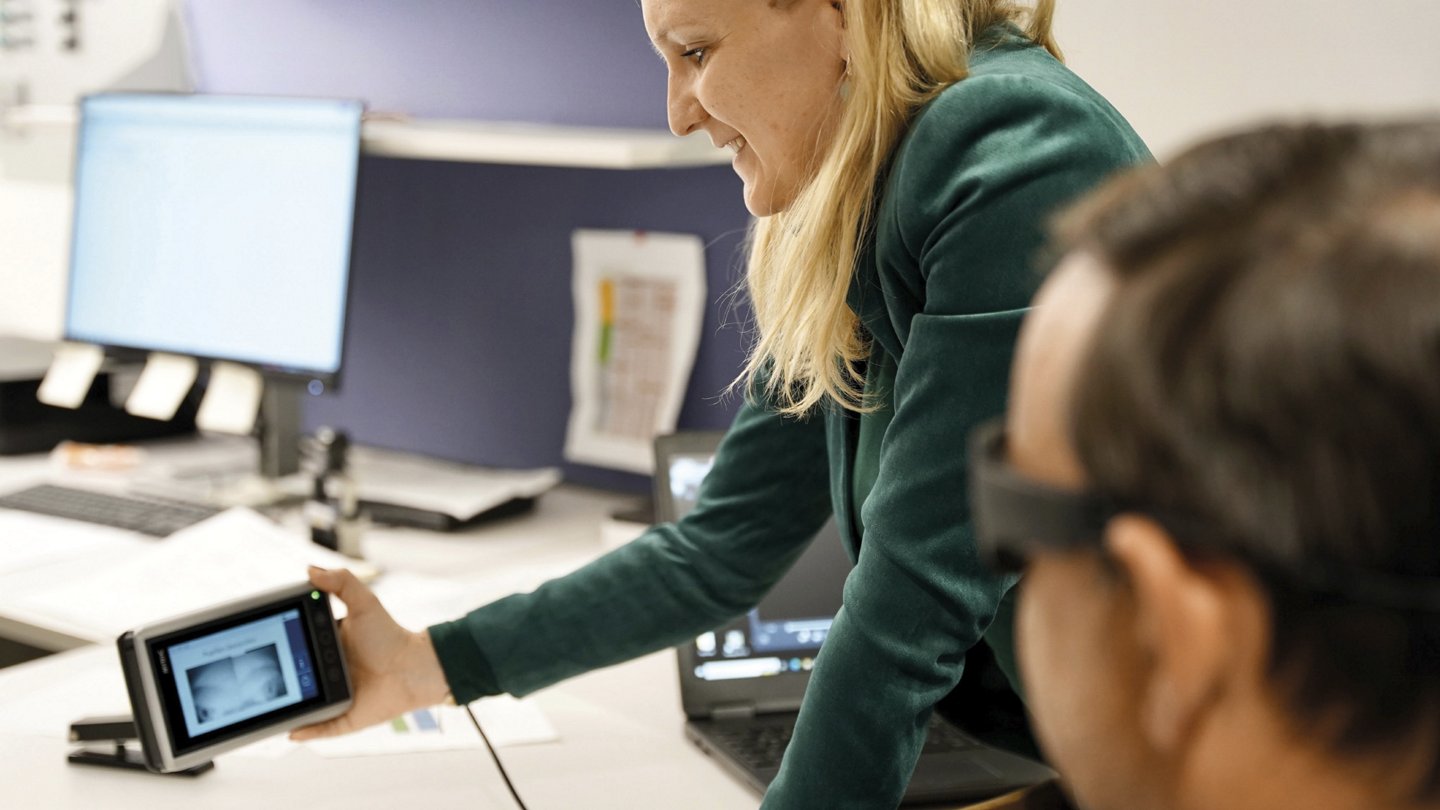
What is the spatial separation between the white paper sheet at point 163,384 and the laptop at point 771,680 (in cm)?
88

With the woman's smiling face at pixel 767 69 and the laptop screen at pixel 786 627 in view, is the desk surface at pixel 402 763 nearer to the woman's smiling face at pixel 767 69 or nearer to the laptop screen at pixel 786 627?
the laptop screen at pixel 786 627

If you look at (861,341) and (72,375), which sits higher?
(861,341)

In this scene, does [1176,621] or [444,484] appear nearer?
[1176,621]

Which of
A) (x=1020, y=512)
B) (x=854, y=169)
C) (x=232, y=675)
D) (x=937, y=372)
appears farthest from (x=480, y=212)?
(x=1020, y=512)

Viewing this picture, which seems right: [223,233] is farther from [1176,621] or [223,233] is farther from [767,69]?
[1176,621]

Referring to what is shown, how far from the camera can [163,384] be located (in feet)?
6.55

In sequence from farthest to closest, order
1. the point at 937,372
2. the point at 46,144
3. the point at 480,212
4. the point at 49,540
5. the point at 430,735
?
the point at 46,144 < the point at 480,212 < the point at 49,540 < the point at 430,735 < the point at 937,372

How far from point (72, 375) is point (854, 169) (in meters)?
1.57

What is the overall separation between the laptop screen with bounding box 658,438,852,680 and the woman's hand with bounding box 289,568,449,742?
0.24 meters

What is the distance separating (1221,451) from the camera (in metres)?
0.41

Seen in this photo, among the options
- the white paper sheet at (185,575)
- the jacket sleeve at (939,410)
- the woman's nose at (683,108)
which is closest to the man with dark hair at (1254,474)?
the jacket sleeve at (939,410)

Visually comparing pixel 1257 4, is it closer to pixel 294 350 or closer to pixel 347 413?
pixel 294 350

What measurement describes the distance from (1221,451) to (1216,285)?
0.05 meters

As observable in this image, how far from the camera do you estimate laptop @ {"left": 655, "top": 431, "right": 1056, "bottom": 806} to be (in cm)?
112
